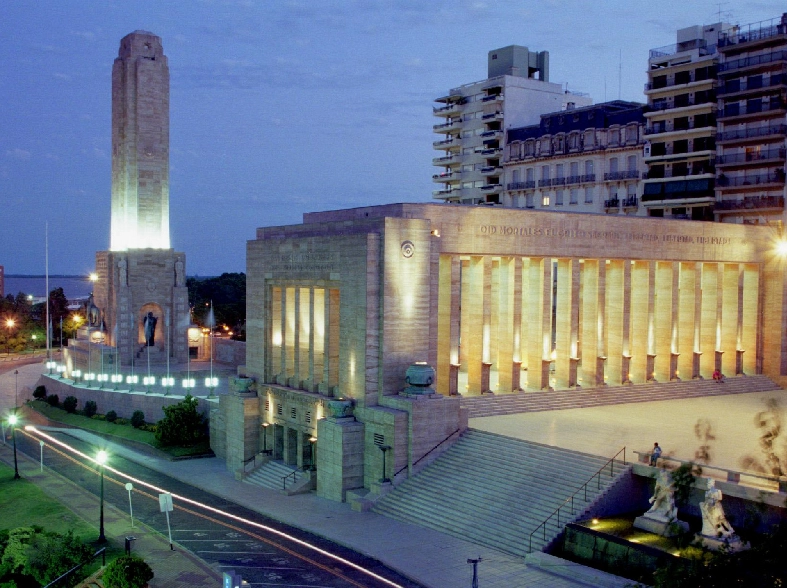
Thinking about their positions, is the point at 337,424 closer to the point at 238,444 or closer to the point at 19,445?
the point at 238,444

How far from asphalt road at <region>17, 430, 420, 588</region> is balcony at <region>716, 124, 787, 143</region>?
44.8 meters

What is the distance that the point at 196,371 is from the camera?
212 feet

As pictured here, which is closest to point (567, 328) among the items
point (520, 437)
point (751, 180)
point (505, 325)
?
point (505, 325)

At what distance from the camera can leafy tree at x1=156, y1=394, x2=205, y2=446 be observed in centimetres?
4931

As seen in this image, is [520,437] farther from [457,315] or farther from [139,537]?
[139,537]

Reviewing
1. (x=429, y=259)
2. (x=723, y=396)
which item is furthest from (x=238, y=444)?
(x=723, y=396)

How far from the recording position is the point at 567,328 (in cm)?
4662

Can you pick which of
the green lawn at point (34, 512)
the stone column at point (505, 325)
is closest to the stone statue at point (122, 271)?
the green lawn at point (34, 512)

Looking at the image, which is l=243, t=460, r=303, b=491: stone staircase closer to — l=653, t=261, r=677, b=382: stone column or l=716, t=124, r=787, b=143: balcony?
l=653, t=261, r=677, b=382: stone column

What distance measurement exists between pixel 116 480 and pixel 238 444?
6162 millimetres

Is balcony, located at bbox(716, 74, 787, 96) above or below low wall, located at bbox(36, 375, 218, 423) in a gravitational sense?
above

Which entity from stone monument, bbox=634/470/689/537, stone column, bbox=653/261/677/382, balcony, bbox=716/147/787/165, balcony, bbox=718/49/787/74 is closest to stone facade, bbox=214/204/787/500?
stone column, bbox=653/261/677/382

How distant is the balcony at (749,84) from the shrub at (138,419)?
45700mm

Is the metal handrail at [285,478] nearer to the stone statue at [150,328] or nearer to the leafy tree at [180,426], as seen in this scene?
the leafy tree at [180,426]
